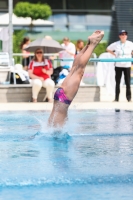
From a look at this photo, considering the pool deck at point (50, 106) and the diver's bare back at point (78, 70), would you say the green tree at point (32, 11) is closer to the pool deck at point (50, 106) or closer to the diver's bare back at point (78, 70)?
the pool deck at point (50, 106)

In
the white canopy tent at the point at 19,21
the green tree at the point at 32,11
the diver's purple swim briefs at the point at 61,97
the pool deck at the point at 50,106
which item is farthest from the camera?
the green tree at the point at 32,11

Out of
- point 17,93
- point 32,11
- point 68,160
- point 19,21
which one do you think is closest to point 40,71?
point 17,93

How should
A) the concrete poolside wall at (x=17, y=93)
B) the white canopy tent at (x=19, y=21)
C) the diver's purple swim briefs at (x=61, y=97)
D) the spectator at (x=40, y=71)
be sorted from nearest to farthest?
the diver's purple swim briefs at (x=61, y=97), the spectator at (x=40, y=71), the concrete poolside wall at (x=17, y=93), the white canopy tent at (x=19, y=21)

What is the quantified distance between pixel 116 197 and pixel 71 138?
3.08 meters

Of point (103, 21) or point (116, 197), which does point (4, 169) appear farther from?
point (103, 21)

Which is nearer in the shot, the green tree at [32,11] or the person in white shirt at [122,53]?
the person in white shirt at [122,53]

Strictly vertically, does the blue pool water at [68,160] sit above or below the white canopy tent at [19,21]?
below

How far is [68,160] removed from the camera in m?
6.27

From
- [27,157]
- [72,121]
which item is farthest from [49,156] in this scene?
[72,121]

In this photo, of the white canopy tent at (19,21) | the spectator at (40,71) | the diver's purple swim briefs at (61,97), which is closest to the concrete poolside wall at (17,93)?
the spectator at (40,71)

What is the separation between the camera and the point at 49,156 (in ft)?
21.4

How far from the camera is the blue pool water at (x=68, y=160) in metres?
5.01

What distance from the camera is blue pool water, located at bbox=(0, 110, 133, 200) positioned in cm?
501

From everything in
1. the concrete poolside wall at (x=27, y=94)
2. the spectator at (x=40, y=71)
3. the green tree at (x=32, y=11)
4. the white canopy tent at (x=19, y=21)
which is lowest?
the concrete poolside wall at (x=27, y=94)
